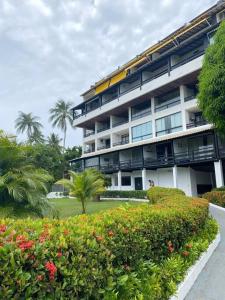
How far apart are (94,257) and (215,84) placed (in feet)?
47.1

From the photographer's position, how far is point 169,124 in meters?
32.5

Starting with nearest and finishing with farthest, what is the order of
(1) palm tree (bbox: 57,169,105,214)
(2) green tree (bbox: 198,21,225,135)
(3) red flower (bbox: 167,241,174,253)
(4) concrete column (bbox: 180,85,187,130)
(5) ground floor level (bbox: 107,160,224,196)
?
(3) red flower (bbox: 167,241,174,253), (2) green tree (bbox: 198,21,225,135), (1) palm tree (bbox: 57,169,105,214), (5) ground floor level (bbox: 107,160,224,196), (4) concrete column (bbox: 180,85,187,130)

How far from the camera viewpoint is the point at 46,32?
38.5 feet

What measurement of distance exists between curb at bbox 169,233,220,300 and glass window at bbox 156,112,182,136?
961 inches

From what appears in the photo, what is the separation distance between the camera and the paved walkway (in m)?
5.09

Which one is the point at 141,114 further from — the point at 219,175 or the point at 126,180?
the point at 219,175

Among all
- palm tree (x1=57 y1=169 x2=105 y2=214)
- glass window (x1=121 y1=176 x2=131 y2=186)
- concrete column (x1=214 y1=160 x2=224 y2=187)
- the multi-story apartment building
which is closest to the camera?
palm tree (x1=57 y1=169 x2=105 y2=214)

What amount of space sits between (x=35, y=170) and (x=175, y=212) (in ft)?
16.7

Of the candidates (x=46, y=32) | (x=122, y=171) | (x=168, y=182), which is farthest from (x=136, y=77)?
(x=46, y=32)

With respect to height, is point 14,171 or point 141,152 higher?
point 141,152

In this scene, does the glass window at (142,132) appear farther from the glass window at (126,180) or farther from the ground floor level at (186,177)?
the glass window at (126,180)

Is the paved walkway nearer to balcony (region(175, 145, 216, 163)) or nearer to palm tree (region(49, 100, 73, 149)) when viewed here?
balcony (region(175, 145, 216, 163))

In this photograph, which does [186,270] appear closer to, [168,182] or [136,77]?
[168,182]

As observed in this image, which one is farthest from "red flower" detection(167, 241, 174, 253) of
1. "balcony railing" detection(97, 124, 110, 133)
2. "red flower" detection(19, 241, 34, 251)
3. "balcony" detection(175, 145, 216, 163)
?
"balcony railing" detection(97, 124, 110, 133)
